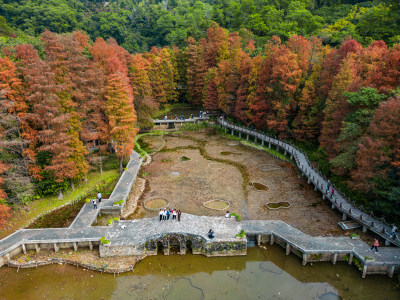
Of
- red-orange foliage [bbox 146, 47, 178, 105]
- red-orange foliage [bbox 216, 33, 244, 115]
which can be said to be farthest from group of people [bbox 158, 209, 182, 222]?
red-orange foliage [bbox 146, 47, 178, 105]

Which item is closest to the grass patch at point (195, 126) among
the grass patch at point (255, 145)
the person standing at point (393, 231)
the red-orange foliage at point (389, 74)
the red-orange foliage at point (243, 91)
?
the grass patch at point (255, 145)

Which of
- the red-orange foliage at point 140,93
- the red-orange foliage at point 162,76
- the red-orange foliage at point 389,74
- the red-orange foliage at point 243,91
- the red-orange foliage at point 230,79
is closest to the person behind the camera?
the red-orange foliage at point 389,74

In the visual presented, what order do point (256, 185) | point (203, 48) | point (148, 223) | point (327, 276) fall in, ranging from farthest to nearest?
point (203, 48)
point (256, 185)
point (148, 223)
point (327, 276)

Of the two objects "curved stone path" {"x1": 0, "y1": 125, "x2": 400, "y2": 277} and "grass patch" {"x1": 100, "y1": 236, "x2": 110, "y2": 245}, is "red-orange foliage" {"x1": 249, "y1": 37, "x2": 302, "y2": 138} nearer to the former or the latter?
"curved stone path" {"x1": 0, "y1": 125, "x2": 400, "y2": 277}

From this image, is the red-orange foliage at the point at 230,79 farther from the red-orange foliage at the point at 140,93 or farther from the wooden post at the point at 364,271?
the wooden post at the point at 364,271

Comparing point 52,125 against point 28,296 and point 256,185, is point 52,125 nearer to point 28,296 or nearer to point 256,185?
point 28,296

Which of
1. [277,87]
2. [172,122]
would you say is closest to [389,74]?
[277,87]

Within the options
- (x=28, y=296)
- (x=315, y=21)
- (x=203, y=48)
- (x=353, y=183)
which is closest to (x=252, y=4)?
(x=315, y=21)
